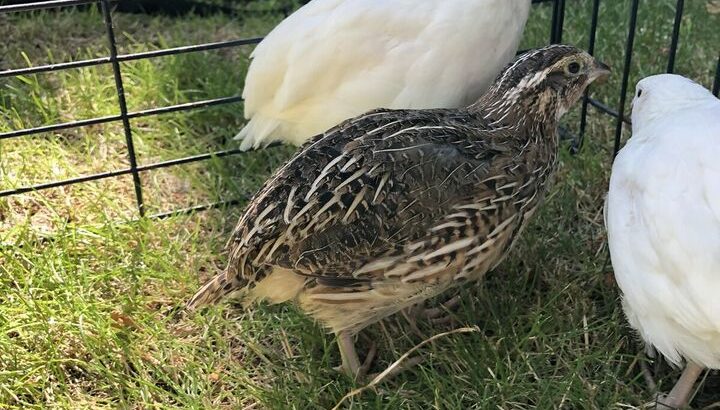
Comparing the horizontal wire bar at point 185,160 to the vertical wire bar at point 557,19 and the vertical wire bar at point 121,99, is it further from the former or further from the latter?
the vertical wire bar at point 557,19

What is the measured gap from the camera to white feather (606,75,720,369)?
1.69 metres

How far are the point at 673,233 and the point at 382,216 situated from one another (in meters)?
0.69

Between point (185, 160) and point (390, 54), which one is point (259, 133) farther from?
point (390, 54)

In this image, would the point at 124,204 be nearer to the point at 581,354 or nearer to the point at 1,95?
the point at 1,95

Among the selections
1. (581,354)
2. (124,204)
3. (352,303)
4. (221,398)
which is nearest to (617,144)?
(581,354)

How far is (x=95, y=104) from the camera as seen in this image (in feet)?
11.3

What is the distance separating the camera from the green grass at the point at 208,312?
212 cm

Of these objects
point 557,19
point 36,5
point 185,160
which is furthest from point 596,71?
point 36,5

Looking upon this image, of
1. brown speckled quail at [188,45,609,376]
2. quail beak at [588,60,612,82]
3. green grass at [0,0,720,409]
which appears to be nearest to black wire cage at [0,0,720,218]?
green grass at [0,0,720,409]

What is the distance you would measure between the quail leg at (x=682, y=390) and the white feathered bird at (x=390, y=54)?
1.04 metres

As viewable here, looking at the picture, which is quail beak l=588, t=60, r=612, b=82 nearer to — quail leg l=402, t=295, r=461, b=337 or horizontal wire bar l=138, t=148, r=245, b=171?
quail leg l=402, t=295, r=461, b=337

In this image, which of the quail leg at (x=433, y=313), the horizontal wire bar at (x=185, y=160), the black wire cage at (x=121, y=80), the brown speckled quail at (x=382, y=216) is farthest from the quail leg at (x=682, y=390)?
the horizontal wire bar at (x=185, y=160)

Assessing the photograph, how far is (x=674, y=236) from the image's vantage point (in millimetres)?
1744

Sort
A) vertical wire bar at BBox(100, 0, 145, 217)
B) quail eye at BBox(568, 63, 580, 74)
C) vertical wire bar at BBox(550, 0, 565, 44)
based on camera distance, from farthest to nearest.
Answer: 1. vertical wire bar at BBox(550, 0, 565, 44)
2. vertical wire bar at BBox(100, 0, 145, 217)
3. quail eye at BBox(568, 63, 580, 74)
